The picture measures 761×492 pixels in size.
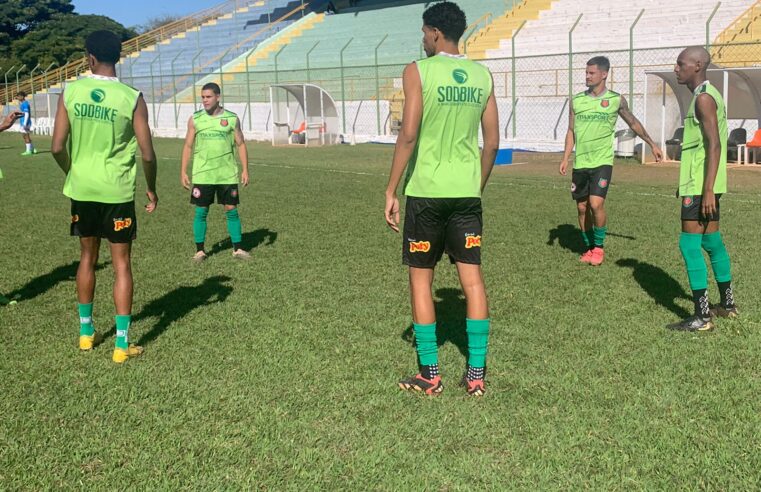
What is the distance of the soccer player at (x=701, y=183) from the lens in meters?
5.26

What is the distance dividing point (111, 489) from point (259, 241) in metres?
6.19

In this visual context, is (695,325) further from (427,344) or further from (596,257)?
(596,257)

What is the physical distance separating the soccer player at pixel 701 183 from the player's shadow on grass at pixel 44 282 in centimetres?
537

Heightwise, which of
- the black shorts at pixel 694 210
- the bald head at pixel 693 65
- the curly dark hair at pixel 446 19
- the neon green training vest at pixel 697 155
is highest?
the curly dark hair at pixel 446 19

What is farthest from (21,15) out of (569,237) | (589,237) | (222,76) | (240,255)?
(589,237)

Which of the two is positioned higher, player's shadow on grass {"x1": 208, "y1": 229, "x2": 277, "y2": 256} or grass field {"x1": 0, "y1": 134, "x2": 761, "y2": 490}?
player's shadow on grass {"x1": 208, "y1": 229, "x2": 277, "y2": 256}

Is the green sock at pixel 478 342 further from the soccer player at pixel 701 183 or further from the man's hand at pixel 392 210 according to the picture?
the soccer player at pixel 701 183

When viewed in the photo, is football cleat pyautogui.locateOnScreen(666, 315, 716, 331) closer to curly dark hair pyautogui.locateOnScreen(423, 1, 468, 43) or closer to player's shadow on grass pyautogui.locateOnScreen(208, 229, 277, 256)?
curly dark hair pyautogui.locateOnScreen(423, 1, 468, 43)

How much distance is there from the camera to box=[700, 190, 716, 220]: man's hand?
207 inches

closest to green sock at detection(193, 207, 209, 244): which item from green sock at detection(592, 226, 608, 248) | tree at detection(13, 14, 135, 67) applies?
green sock at detection(592, 226, 608, 248)

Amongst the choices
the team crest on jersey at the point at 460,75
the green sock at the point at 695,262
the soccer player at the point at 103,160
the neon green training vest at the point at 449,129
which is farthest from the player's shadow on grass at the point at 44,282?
the green sock at the point at 695,262

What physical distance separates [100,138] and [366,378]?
2311 mm

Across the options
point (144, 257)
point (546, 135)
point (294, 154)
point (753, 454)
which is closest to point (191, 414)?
point (753, 454)

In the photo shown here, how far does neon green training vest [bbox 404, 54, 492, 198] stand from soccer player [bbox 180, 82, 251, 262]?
A: 4433mm
